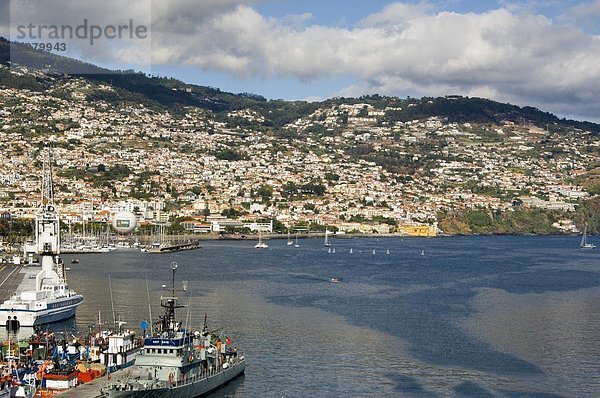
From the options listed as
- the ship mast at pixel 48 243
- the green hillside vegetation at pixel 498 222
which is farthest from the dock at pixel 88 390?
the green hillside vegetation at pixel 498 222

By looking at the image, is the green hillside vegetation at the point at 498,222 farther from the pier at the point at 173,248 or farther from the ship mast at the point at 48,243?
the ship mast at the point at 48,243

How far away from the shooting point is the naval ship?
42.1 metres

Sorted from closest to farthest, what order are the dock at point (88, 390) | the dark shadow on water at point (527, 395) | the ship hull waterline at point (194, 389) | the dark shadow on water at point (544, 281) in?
the dock at point (88, 390) < the ship hull waterline at point (194, 389) < the dark shadow on water at point (527, 395) < the dark shadow on water at point (544, 281)

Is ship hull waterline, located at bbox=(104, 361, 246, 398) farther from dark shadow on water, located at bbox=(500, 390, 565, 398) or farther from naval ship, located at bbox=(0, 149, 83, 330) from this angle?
naval ship, located at bbox=(0, 149, 83, 330)

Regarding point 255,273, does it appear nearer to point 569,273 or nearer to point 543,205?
point 569,273

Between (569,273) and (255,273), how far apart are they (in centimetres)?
2766

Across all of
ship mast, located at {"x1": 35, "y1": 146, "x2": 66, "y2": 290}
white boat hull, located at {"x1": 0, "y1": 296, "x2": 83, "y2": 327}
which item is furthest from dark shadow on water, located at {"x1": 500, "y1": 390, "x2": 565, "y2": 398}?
ship mast, located at {"x1": 35, "y1": 146, "x2": 66, "y2": 290}

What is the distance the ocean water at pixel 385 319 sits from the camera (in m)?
33.7

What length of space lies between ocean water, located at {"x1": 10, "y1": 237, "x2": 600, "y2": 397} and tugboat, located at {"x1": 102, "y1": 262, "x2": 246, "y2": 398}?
53.2 inches

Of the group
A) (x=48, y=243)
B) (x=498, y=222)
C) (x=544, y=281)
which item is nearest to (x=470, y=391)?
(x=48, y=243)

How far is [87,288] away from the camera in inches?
2405

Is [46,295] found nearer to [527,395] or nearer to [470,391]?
[470,391]

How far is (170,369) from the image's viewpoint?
1132 inches

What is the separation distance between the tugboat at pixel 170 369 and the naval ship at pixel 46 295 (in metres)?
13.7
